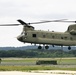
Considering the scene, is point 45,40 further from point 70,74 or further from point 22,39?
point 70,74

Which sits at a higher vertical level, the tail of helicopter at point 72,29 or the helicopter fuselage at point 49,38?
the tail of helicopter at point 72,29

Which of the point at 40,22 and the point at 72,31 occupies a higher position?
the point at 40,22

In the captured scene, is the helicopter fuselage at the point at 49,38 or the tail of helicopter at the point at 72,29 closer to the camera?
the tail of helicopter at the point at 72,29

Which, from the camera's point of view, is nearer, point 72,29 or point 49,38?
point 72,29

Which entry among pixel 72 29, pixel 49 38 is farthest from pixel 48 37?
pixel 72 29

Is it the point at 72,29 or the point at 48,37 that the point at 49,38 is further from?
the point at 72,29

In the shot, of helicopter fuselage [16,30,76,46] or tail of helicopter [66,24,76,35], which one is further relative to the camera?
helicopter fuselage [16,30,76,46]

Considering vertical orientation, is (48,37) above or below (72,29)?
below

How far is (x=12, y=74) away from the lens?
58750mm

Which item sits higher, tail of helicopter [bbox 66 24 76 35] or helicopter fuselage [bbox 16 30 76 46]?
tail of helicopter [bbox 66 24 76 35]

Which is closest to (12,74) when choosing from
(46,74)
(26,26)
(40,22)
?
(46,74)

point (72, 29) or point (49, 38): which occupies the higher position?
point (72, 29)

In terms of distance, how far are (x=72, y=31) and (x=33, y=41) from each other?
24.6 feet

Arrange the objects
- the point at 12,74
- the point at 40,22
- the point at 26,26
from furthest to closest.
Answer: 1. the point at 26,26
2. the point at 12,74
3. the point at 40,22
